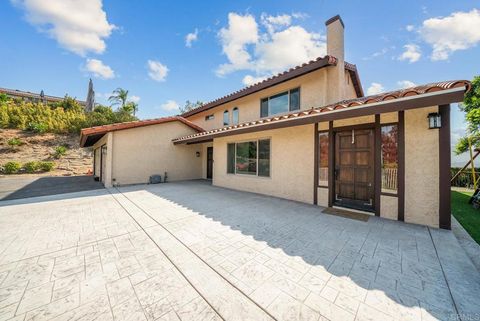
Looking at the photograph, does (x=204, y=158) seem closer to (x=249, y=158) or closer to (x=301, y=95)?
(x=249, y=158)

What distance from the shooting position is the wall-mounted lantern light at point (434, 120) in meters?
4.00

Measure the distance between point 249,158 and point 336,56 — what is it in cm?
538

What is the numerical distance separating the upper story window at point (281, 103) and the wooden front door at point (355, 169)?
9.29 feet

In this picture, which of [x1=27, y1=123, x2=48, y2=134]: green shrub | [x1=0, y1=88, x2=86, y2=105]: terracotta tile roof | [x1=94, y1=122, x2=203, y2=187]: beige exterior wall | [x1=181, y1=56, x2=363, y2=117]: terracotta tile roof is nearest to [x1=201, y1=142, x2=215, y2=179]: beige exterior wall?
[x1=94, y1=122, x2=203, y2=187]: beige exterior wall

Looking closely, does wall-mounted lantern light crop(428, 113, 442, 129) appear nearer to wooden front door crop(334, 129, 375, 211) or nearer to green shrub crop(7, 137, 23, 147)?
wooden front door crop(334, 129, 375, 211)

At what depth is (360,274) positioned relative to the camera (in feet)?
8.27

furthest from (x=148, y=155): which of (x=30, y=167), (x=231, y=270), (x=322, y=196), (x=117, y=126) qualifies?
(x=30, y=167)

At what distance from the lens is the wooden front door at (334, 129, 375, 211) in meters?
5.12

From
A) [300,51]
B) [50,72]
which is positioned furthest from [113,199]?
[50,72]

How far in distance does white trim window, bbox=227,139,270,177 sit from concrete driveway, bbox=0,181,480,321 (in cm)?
334

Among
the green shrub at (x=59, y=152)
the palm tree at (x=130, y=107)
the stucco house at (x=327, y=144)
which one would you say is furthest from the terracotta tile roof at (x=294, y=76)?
the palm tree at (x=130, y=107)

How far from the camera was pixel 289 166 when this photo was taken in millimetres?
6805

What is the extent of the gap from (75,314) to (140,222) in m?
2.81

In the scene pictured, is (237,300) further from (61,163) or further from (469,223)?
(61,163)
